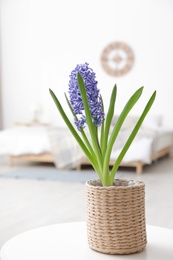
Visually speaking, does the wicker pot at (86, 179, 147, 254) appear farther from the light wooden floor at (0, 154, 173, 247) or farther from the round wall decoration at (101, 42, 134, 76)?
the round wall decoration at (101, 42, 134, 76)

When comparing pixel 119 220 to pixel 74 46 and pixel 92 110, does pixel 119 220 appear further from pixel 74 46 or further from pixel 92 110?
pixel 74 46

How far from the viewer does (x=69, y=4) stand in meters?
8.09

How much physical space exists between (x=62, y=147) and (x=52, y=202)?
1818 millimetres

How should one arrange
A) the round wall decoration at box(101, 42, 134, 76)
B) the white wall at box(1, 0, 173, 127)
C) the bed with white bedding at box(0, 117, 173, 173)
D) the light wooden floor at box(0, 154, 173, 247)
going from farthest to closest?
the round wall decoration at box(101, 42, 134, 76), the white wall at box(1, 0, 173, 127), the bed with white bedding at box(0, 117, 173, 173), the light wooden floor at box(0, 154, 173, 247)

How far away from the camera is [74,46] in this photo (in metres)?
8.12

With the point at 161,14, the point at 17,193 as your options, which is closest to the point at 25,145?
the point at 17,193

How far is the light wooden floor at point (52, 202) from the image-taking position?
3.84 m

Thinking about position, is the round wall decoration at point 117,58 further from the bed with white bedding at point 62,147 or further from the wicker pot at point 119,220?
the wicker pot at point 119,220

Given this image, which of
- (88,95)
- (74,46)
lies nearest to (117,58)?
(74,46)

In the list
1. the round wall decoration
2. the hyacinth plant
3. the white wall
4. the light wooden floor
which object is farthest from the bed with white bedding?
the hyacinth plant

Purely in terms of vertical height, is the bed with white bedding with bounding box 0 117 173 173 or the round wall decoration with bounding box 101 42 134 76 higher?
the round wall decoration with bounding box 101 42 134 76

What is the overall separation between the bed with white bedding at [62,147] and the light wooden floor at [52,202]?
0.24 meters

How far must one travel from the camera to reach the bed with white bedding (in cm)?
607

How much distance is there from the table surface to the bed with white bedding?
4423 millimetres
